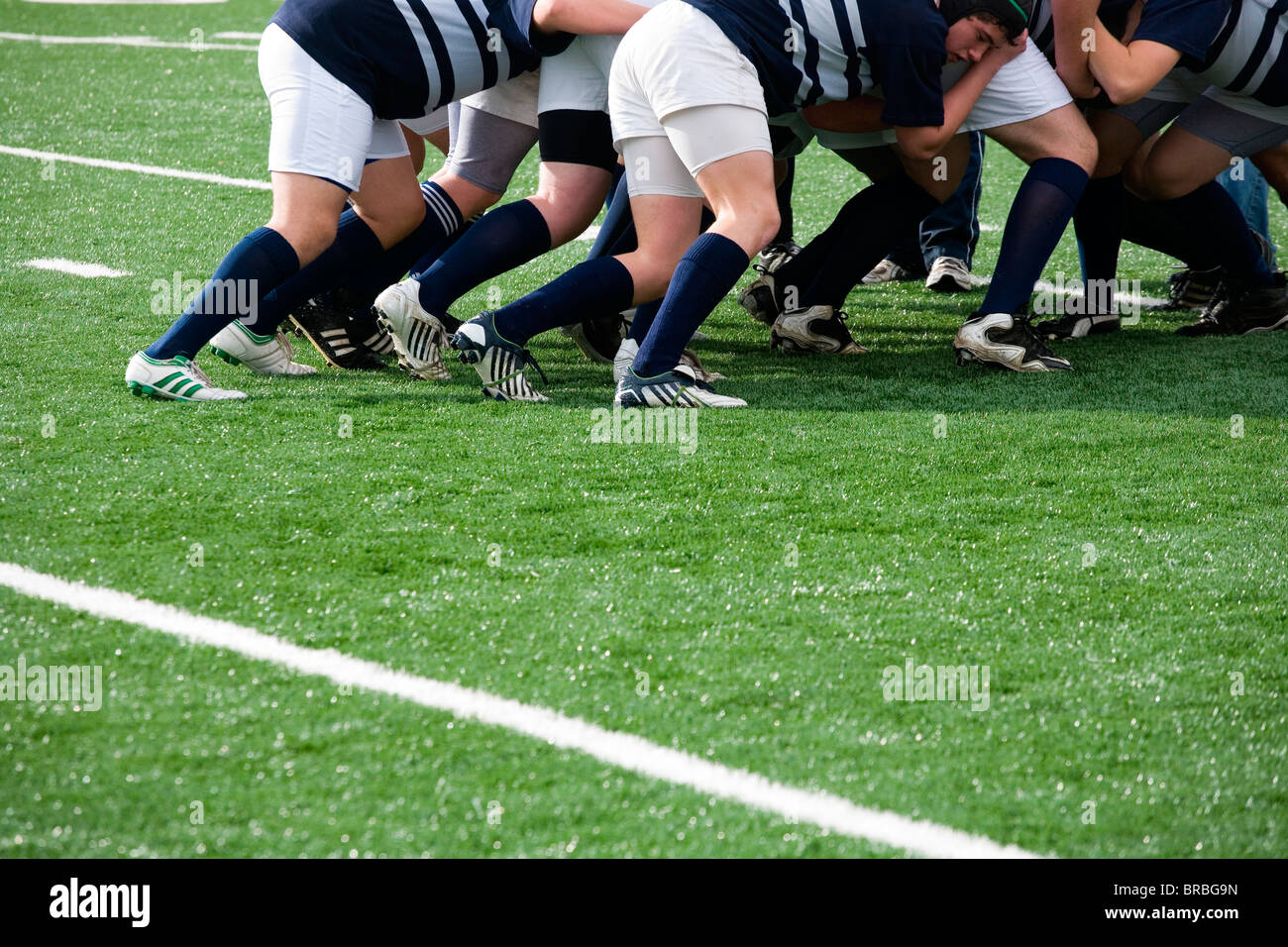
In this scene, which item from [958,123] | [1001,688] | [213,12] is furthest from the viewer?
[213,12]

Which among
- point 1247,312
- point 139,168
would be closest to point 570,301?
point 1247,312

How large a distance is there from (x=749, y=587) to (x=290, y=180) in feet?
6.74

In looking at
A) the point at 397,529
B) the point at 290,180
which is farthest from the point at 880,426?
the point at 290,180

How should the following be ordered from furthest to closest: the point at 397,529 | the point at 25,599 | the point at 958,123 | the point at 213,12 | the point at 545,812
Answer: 1. the point at 213,12
2. the point at 958,123
3. the point at 397,529
4. the point at 25,599
5. the point at 545,812

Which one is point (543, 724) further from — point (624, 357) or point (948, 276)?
point (948, 276)

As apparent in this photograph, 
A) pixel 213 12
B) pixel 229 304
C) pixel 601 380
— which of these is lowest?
pixel 213 12

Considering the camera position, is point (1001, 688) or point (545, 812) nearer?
point (545, 812)

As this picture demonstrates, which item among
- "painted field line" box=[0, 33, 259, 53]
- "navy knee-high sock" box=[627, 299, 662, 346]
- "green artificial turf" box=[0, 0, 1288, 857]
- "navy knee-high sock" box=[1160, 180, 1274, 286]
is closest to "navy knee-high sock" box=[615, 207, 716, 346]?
"navy knee-high sock" box=[627, 299, 662, 346]

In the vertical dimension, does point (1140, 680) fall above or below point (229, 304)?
above

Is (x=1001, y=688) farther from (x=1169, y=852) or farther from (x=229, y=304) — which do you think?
(x=229, y=304)

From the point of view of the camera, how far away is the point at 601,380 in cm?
463
